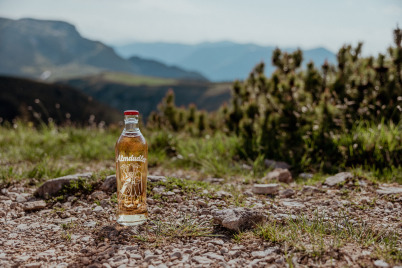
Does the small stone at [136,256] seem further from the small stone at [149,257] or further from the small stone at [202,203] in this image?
the small stone at [202,203]

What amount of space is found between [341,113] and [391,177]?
210 centimetres

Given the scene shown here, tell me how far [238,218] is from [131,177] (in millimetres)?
1075

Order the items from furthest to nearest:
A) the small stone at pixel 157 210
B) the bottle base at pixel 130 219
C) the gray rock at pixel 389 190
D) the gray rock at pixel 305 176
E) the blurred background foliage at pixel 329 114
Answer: the blurred background foliage at pixel 329 114 < the gray rock at pixel 305 176 < the gray rock at pixel 389 190 < the small stone at pixel 157 210 < the bottle base at pixel 130 219

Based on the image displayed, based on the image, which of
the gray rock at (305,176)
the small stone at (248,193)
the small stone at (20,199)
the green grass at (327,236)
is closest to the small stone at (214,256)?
the green grass at (327,236)

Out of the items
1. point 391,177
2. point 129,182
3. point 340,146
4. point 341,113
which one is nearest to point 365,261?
point 129,182

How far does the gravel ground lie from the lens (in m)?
2.90

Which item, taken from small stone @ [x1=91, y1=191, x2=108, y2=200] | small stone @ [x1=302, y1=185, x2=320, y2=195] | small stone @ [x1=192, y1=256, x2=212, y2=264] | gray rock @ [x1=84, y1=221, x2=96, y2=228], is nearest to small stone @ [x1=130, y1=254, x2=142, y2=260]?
small stone @ [x1=192, y1=256, x2=212, y2=264]

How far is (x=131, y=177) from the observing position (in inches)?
139

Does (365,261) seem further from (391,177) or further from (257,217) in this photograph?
(391,177)

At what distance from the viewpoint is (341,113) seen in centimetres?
724

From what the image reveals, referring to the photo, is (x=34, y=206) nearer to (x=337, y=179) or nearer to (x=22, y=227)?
(x=22, y=227)

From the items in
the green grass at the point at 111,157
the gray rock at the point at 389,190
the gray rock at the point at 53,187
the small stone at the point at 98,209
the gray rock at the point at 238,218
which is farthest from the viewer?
the green grass at the point at 111,157

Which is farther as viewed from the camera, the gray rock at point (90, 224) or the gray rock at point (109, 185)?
the gray rock at point (109, 185)

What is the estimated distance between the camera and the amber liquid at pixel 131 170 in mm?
3518
